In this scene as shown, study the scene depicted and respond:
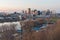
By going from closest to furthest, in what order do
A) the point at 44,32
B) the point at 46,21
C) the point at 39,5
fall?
the point at 44,32
the point at 46,21
the point at 39,5

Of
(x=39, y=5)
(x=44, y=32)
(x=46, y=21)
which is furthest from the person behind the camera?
(x=39, y=5)

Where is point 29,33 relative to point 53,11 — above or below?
below

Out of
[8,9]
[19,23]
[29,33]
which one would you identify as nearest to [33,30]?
[29,33]

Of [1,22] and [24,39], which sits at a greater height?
[1,22]

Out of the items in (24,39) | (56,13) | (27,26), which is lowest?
(24,39)

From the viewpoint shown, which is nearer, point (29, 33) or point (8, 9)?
point (29, 33)

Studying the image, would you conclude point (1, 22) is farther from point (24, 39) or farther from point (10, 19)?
point (24, 39)

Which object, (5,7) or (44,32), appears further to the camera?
(5,7)

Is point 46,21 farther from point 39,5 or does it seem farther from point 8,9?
point 8,9

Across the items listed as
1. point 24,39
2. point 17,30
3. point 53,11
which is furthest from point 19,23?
point 53,11
